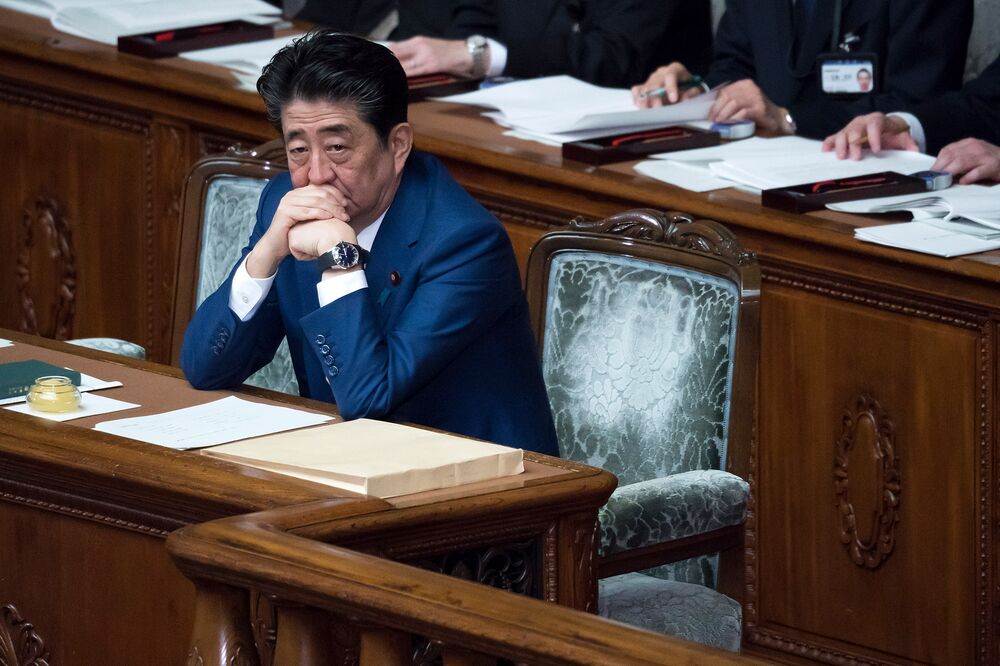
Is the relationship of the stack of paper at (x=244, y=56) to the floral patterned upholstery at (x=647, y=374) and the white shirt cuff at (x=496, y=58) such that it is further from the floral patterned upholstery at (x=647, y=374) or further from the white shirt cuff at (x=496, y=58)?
the floral patterned upholstery at (x=647, y=374)

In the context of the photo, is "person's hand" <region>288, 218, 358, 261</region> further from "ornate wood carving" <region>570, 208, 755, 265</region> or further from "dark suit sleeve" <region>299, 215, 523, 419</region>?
"ornate wood carving" <region>570, 208, 755, 265</region>

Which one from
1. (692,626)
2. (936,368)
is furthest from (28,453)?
(936,368)

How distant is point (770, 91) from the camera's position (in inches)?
171

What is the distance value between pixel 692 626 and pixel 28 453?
0.98 metres

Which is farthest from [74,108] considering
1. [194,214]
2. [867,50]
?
[867,50]

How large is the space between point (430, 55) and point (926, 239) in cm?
169

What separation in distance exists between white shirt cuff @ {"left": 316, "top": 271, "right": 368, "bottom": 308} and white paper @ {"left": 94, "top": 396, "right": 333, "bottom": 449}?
18 cm

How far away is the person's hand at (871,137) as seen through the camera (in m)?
3.71

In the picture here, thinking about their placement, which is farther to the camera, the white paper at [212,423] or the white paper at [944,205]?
the white paper at [944,205]

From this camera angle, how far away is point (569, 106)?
4094mm

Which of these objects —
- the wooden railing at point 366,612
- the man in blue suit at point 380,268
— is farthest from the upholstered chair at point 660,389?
the wooden railing at point 366,612

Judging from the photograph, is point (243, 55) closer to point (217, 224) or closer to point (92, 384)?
point (217, 224)

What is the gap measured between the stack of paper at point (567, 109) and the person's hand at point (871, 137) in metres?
0.39

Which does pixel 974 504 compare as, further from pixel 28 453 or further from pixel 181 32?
pixel 181 32
